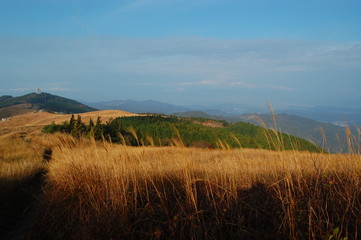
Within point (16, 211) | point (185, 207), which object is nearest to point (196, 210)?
point (185, 207)

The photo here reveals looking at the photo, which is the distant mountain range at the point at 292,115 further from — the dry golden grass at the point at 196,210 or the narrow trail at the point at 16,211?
the narrow trail at the point at 16,211

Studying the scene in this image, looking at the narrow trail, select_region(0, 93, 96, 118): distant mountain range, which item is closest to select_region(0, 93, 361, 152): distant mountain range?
select_region(0, 93, 96, 118): distant mountain range

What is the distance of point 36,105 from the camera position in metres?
110

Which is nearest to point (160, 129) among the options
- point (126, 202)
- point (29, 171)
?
point (29, 171)

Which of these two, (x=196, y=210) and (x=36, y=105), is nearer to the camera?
(x=196, y=210)

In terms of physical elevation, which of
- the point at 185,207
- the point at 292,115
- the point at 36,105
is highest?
the point at 36,105

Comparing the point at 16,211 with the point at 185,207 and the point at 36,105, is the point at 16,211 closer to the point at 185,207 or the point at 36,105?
the point at 185,207

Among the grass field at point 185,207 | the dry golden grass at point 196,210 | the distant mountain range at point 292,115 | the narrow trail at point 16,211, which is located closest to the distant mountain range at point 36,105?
the distant mountain range at point 292,115

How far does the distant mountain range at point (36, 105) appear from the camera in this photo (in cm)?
9438

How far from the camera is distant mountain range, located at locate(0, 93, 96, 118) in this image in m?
94.4

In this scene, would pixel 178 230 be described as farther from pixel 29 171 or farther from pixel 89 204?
pixel 29 171

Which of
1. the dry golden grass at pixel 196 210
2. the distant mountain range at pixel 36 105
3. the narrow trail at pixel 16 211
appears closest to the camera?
the dry golden grass at pixel 196 210

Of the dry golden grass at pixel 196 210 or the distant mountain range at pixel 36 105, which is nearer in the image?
the dry golden grass at pixel 196 210

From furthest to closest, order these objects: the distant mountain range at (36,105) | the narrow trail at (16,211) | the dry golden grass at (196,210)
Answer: the distant mountain range at (36,105) → the narrow trail at (16,211) → the dry golden grass at (196,210)
